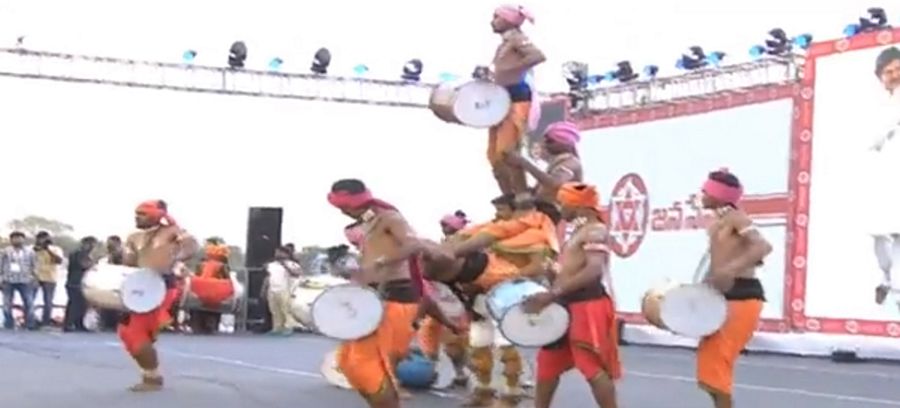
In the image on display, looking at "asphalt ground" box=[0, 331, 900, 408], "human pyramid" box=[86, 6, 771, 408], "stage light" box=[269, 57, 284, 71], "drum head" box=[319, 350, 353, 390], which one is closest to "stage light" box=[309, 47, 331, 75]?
"stage light" box=[269, 57, 284, 71]

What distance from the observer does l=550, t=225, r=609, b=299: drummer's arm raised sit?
6.98 meters

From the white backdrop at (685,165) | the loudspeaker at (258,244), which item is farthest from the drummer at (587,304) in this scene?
the loudspeaker at (258,244)

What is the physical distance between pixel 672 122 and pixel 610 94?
6.50ft

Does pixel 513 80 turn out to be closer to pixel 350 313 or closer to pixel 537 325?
pixel 537 325

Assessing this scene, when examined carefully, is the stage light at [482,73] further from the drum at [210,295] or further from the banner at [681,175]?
the drum at [210,295]

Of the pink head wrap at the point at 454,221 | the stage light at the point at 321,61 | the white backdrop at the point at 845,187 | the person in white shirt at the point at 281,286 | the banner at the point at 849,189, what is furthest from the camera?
the stage light at the point at 321,61

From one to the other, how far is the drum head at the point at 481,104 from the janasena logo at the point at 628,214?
34.4 ft

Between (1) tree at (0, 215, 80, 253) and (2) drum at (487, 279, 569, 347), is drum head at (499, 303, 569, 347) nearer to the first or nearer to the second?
(2) drum at (487, 279, 569, 347)

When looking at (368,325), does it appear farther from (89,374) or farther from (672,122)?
(672,122)

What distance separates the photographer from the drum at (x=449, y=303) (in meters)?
8.51

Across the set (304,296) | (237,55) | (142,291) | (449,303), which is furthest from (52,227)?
(449,303)

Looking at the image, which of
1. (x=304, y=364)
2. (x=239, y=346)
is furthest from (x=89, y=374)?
(x=239, y=346)

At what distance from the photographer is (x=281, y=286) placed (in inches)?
750

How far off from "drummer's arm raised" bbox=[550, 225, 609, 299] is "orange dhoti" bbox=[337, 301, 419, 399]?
830 mm
